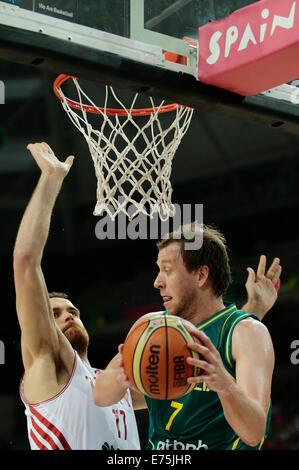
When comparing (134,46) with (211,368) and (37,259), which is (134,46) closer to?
(37,259)

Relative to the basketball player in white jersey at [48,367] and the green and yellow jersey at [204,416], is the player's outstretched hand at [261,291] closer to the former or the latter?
the green and yellow jersey at [204,416]

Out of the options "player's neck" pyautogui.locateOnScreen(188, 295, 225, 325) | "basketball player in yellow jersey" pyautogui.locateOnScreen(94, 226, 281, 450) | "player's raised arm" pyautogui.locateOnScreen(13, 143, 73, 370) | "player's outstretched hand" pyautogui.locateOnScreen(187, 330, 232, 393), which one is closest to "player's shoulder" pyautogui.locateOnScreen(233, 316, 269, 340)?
"basketball player in yellow jersey" pyautogui.locateOnScreen(94, 226, 281, 450)

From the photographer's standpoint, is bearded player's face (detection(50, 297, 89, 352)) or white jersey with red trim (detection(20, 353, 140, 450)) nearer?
white jersey with red trim (detection(20, 353, 140, 450))

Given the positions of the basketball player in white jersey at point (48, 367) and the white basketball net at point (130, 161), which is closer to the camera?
the basketball player in white jersey at point (48, 367)

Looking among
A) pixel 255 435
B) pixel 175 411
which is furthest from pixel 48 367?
pixel 255 435

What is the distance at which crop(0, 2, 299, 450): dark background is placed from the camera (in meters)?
7.39

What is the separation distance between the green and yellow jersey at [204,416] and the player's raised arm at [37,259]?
630 mm

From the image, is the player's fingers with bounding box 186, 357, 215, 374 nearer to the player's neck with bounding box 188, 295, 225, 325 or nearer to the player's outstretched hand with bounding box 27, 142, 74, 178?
the player's neck with bounding box 188, 295, 225, 325

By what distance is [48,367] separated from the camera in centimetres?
296

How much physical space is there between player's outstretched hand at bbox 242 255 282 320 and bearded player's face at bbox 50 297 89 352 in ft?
2.84

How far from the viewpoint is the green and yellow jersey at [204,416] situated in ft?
8.50

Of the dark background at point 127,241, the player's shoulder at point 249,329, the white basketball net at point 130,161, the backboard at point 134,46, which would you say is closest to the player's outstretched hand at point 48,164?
the backboard at point 134,46

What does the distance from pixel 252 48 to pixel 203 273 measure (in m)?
0.99

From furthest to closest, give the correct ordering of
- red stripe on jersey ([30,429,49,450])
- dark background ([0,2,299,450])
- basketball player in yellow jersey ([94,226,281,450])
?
1. dark background ([0,2,299,450])
2. red stripe on jersey ([30,429,49,450])
3. basketball player in yellow jersey ([94,226,281,450])
